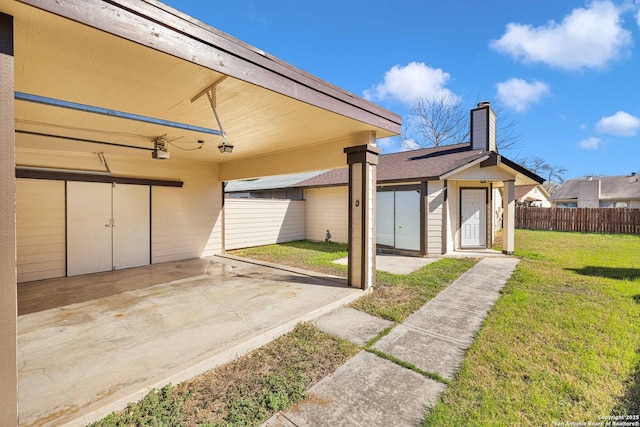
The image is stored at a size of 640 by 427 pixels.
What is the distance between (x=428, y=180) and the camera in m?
8.21

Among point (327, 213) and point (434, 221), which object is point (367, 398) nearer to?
point (434, 221)

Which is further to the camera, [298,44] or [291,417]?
[298,44]

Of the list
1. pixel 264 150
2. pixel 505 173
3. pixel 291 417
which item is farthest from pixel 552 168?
pixel 291 417

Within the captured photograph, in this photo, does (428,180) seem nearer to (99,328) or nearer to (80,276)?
(99,328)

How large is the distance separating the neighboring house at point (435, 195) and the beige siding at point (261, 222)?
0.85 m

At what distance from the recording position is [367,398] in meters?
2.21

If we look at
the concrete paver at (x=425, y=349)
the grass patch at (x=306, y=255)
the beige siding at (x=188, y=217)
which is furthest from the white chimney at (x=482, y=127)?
the beige siding at (x=188, y=217)

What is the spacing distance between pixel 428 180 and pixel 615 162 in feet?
164

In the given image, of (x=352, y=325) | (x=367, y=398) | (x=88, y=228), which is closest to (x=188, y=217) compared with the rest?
(x=88, y=228)

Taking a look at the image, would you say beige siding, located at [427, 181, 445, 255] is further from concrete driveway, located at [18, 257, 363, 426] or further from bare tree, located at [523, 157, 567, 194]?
bare tree, located at [523, 157, 567, 194]

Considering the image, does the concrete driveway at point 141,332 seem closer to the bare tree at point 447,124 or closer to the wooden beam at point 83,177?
the wooden beam at point 83,177

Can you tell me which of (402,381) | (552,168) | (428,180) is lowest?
(402,381)

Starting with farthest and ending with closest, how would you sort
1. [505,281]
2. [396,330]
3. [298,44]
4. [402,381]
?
[298,44]
[505,281]
[396,330]
[402,381]

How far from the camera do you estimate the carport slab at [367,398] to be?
198 cm
